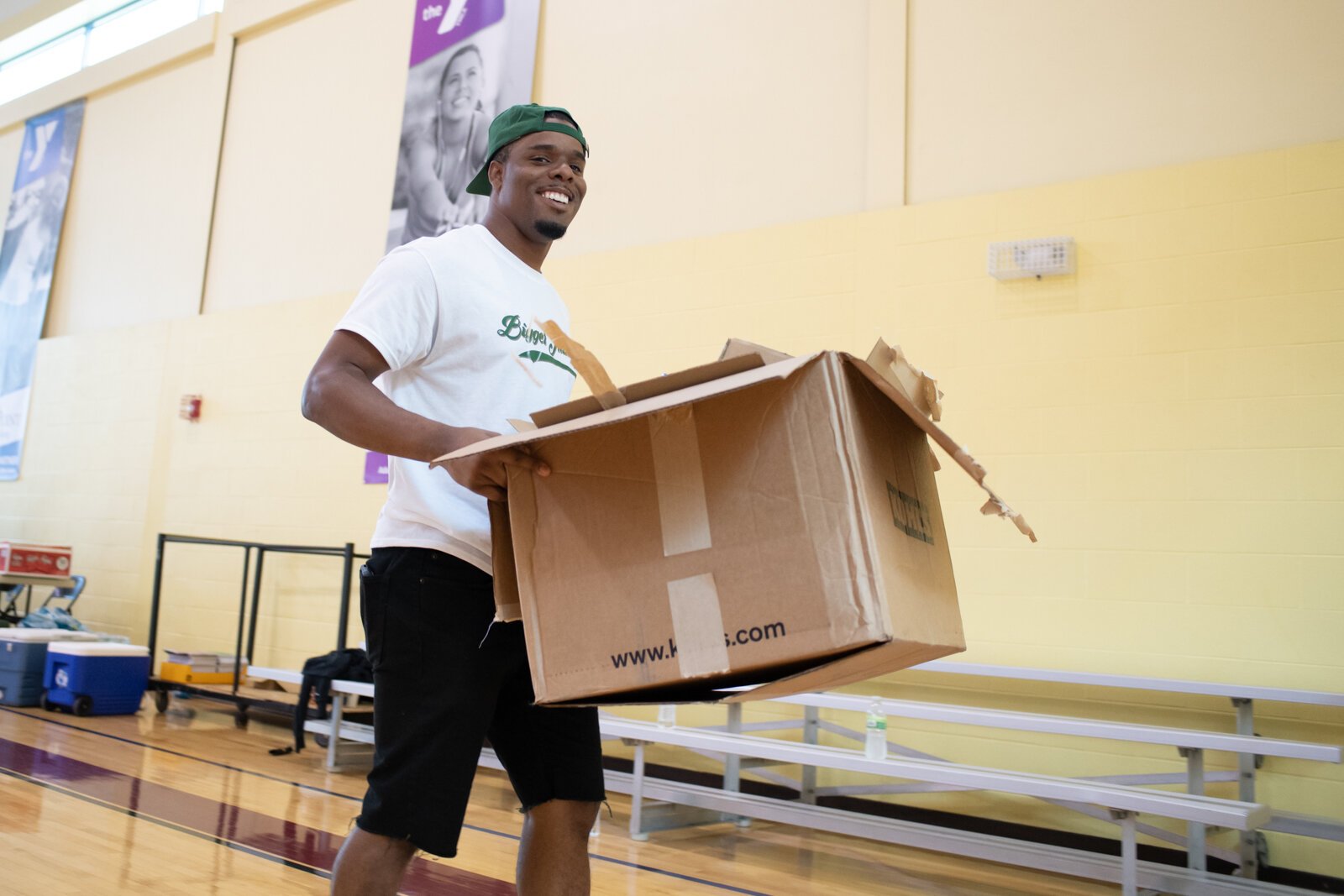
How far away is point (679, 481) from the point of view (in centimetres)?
111

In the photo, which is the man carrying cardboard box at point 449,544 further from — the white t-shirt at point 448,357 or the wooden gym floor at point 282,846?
the wooden gym floor at point 282,846

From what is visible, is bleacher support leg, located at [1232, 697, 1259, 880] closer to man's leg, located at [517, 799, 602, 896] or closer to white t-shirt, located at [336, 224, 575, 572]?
man's leg, located at [517, 799, 602, 896]

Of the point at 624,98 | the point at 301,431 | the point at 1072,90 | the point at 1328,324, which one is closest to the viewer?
the point at 1328,324

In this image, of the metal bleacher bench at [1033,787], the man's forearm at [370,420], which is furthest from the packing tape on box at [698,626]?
the metal bleacher bench at [1033,787]

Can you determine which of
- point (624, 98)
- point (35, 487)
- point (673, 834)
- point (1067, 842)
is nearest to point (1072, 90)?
point (624, 98)

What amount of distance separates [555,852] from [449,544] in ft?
1.47

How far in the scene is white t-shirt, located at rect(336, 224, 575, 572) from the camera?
1.40 metres

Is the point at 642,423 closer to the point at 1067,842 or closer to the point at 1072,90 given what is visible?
the point at 1067,842

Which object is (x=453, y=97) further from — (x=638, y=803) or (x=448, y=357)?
(x=448, y=357)

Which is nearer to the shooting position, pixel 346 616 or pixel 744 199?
pixel 744 199

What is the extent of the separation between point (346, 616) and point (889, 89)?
3384 millimetres

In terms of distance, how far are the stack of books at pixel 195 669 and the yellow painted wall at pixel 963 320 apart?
29 centimetres

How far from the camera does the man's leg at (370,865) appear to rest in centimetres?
131

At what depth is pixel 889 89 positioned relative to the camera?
4.29 m
